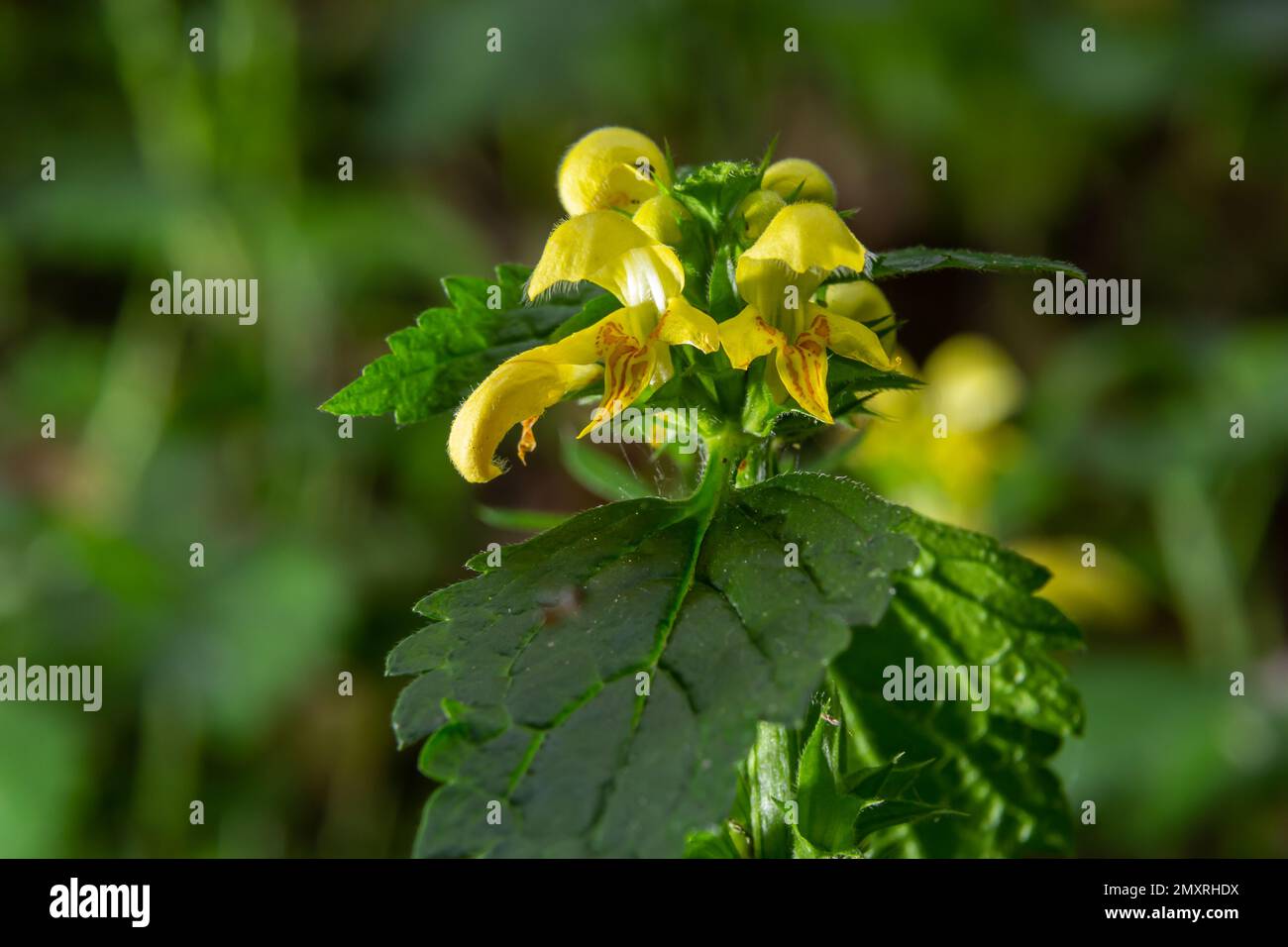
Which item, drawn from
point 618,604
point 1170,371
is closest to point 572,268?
point 618,604

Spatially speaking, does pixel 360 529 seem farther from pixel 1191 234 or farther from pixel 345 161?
pixel 1191 234
